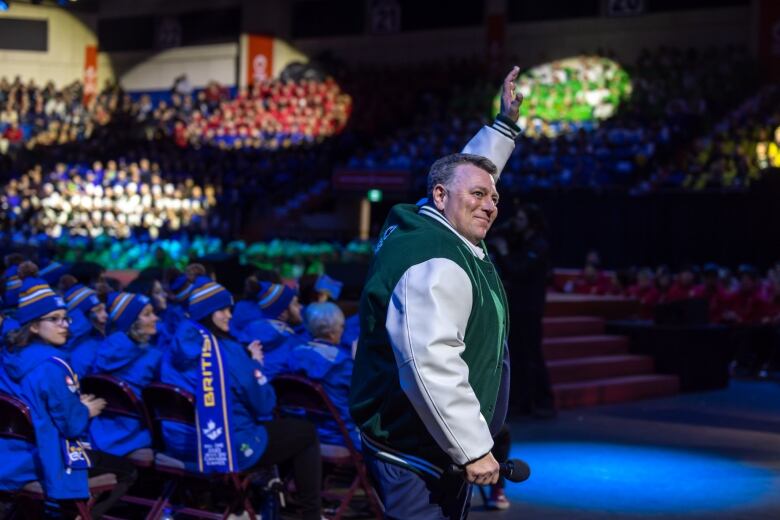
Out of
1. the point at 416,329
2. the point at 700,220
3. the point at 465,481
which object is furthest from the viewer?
the point at 700,220

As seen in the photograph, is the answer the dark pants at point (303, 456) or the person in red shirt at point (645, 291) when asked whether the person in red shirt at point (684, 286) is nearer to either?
the person in red shirt at point (645, 291)

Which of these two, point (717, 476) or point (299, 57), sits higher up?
point (299, 57)

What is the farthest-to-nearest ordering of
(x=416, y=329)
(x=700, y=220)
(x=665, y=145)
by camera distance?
(x=665, y=145)
(x=700, y=220)
(x=416, y=329)

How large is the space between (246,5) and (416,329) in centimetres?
3580

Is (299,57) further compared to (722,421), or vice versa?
(299,57)

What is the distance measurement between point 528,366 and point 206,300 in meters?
5.70

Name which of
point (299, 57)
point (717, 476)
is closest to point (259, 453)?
point (717, 476)

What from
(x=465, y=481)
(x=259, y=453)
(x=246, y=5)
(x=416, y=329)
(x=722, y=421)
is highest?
(x=246, y=5)

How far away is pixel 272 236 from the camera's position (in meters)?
25.0

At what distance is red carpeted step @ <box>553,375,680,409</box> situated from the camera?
1259cm

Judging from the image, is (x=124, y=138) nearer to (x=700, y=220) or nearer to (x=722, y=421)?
(x=700, y=220)

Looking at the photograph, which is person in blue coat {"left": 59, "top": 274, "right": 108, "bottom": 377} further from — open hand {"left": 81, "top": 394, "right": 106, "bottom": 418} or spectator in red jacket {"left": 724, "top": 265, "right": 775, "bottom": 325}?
spectator in red jacket {"left": 724, "top": 265, "right": 775, "bottom": 325}

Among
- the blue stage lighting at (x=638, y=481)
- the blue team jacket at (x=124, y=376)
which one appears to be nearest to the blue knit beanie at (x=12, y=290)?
the blue team jacket at (x=124, y=376)

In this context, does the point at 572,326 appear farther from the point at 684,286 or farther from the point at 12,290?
the point at 12,290
